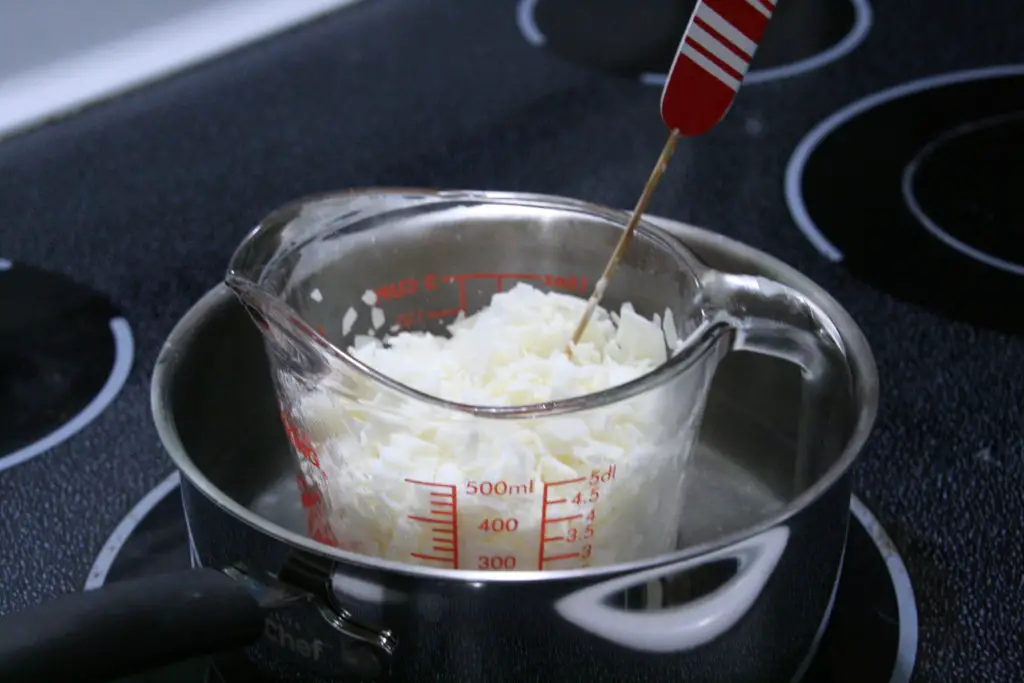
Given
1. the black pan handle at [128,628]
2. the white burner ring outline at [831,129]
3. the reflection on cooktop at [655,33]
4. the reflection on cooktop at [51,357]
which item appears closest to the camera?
the black pan handle at [128,628]

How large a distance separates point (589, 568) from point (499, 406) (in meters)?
0.07

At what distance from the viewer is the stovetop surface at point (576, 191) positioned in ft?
1.68

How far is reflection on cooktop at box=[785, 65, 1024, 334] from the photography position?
64 cm

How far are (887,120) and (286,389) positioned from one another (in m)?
0.50

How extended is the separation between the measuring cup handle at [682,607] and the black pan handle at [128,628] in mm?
102

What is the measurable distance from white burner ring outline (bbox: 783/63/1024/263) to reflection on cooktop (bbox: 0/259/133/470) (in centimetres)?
38

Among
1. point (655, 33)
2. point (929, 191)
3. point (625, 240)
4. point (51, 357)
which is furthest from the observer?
point (655, 33)

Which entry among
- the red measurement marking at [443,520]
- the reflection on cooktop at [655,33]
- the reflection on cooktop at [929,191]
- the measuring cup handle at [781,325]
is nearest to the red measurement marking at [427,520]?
the red measurement marking at [443,520]

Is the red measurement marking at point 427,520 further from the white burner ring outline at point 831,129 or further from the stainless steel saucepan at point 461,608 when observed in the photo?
the white burner ring outline at point 831,129

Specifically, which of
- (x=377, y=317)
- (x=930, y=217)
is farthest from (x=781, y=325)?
(x=930, y=217)

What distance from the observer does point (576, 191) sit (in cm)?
72

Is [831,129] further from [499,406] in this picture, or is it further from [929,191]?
[499,406]

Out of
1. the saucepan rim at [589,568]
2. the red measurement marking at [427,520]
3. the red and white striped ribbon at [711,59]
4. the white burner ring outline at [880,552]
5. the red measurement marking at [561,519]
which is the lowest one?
the white burner ring outline at [880,552]

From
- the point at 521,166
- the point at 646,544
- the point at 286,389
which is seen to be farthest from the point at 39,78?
the point at 646,544
